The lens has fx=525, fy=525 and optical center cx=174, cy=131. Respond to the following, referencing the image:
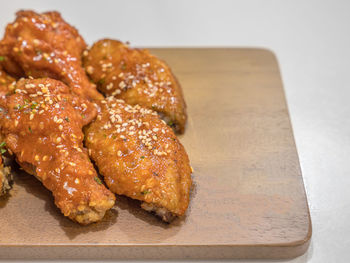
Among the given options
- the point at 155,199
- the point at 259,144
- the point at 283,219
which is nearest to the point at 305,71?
the point at 259,144

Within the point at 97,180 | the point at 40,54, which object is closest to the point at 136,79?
the point at 40,54

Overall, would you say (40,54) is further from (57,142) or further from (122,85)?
(57,142)

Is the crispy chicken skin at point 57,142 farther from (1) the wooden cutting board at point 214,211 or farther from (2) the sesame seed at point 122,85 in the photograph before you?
(2) the sesame seed at point 122,85

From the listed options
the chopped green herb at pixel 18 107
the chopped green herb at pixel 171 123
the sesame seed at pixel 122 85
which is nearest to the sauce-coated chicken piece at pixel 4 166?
the chopped green herb at pixel 18 107

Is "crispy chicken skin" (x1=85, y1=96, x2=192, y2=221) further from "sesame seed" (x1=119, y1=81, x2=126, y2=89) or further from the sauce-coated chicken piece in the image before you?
the sauce-coated chicken piece

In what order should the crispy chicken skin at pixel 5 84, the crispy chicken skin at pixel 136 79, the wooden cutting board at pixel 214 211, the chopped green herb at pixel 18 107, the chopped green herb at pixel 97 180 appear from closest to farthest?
the wooden cutting board at pixel 214 211
the chopped green herb at pixel 97 180
the chopped green herb at pixel 18 107
the crispy chicken skin at pixel 5 84
the crispy chicken skin at pixel 136 79
